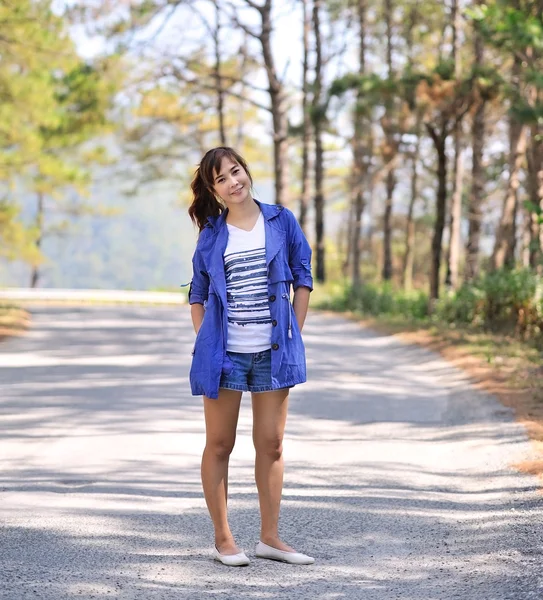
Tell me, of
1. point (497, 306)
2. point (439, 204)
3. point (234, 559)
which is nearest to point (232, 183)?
point (234, 559)

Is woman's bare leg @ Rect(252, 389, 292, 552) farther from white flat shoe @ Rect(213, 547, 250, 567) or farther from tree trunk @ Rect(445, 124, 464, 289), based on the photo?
tree trunk @ Rect(445, 124, 464, 289)

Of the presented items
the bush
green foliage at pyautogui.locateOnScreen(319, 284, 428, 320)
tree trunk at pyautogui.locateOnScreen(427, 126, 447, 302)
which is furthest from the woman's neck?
green foliage at pyautogui.locateOnScreen(319, 284, 428, 320)

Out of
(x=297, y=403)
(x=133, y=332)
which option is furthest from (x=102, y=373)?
(x=133, y=332)

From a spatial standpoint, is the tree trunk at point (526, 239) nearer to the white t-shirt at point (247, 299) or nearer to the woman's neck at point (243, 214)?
the woman's neck at point (243, 214)

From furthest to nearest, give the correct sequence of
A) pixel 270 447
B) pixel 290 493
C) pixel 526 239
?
1. pixel 526 239
2. pixel 290 493
3. pixel 270 447

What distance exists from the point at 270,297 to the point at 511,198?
2779 centimetres

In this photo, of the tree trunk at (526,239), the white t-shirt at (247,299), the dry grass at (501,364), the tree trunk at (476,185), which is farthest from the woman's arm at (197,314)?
the tree trunk at (526,239)

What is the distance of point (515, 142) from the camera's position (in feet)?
100.0

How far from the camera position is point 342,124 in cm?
5691

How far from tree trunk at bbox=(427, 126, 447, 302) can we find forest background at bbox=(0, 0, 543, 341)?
1.8 inches

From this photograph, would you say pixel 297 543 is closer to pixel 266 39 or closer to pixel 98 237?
pixel 266 39

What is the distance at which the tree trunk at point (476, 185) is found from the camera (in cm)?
2558

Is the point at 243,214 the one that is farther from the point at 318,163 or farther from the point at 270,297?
the point at 318,163

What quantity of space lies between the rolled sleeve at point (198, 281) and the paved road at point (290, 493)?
4.19 ft
